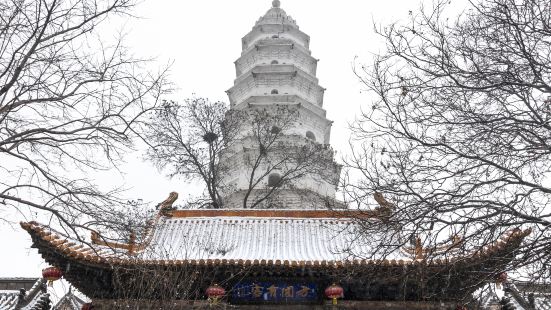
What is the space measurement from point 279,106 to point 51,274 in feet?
38.0

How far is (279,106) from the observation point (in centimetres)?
1856

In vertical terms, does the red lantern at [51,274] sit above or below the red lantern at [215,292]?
above

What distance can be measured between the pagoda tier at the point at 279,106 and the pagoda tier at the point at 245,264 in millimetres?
4979

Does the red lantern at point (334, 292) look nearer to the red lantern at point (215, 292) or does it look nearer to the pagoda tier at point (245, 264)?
the pagoda tier at point (245, 264)

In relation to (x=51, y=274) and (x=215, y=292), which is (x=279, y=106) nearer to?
(x=215, y=292)

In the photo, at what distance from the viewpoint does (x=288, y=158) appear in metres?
16.9

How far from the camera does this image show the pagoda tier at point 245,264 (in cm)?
728

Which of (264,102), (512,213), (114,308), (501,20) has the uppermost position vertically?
(264,102)

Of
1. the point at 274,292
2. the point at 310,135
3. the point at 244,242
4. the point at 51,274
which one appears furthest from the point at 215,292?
the point at 310,135

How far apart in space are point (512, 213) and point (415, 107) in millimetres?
1441

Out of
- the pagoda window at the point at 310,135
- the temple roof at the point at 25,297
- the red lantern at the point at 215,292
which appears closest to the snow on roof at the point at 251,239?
the red lantern at the point at 215,292

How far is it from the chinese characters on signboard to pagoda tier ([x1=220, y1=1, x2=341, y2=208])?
5.68 m

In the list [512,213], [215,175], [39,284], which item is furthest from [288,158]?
[512,213]

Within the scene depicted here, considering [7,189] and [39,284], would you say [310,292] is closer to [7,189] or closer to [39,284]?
[7,189]
